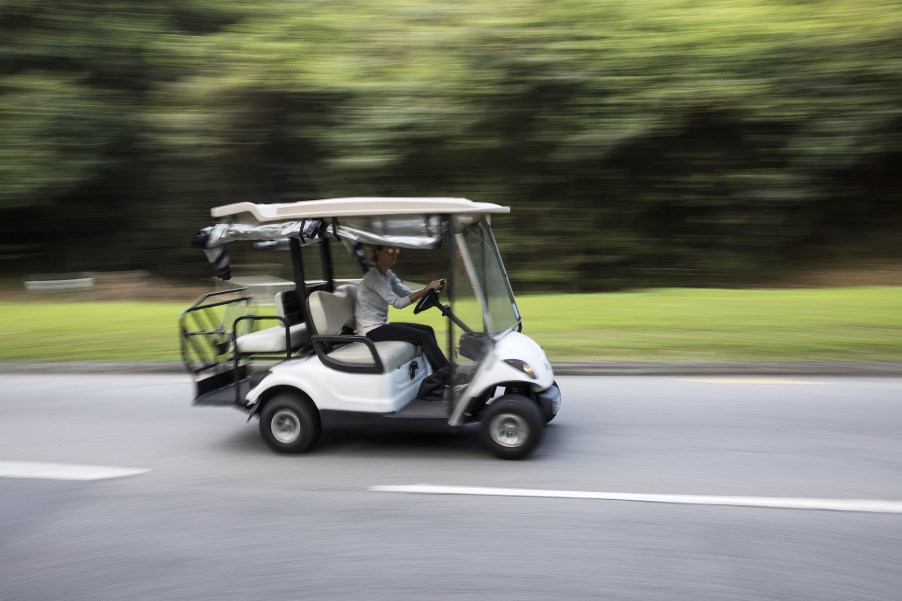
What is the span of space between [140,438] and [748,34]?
12389mm

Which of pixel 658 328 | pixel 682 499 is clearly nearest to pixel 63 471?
pixel 682 499

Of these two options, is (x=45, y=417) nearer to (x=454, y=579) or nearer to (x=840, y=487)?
(x=454, y=579)

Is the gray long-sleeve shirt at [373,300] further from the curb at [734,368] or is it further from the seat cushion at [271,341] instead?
the curb at [734,368]

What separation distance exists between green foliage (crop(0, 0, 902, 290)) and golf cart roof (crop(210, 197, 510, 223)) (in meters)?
9.20

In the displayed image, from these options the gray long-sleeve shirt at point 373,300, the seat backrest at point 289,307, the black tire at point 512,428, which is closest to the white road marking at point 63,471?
the seat backrest at point 289,307

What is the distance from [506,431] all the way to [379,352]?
1.09m

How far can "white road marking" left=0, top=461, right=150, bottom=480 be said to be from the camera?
18.8 feet

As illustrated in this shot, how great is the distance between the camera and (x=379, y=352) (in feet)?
19.5

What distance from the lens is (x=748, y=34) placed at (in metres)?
14.5

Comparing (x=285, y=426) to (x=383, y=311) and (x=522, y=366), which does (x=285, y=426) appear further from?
(x=522, y=366)

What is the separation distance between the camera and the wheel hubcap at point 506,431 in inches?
Result: 220

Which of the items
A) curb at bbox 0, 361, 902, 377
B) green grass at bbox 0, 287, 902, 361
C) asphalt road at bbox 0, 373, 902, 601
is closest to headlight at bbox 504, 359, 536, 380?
asphalt road at bbox 0, 373, 902, 601

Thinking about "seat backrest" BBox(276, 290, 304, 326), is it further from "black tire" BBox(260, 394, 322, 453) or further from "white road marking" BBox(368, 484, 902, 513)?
"white road marking" BBox(368, 484, 902, 513)

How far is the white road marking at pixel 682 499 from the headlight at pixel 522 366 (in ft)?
3.05
